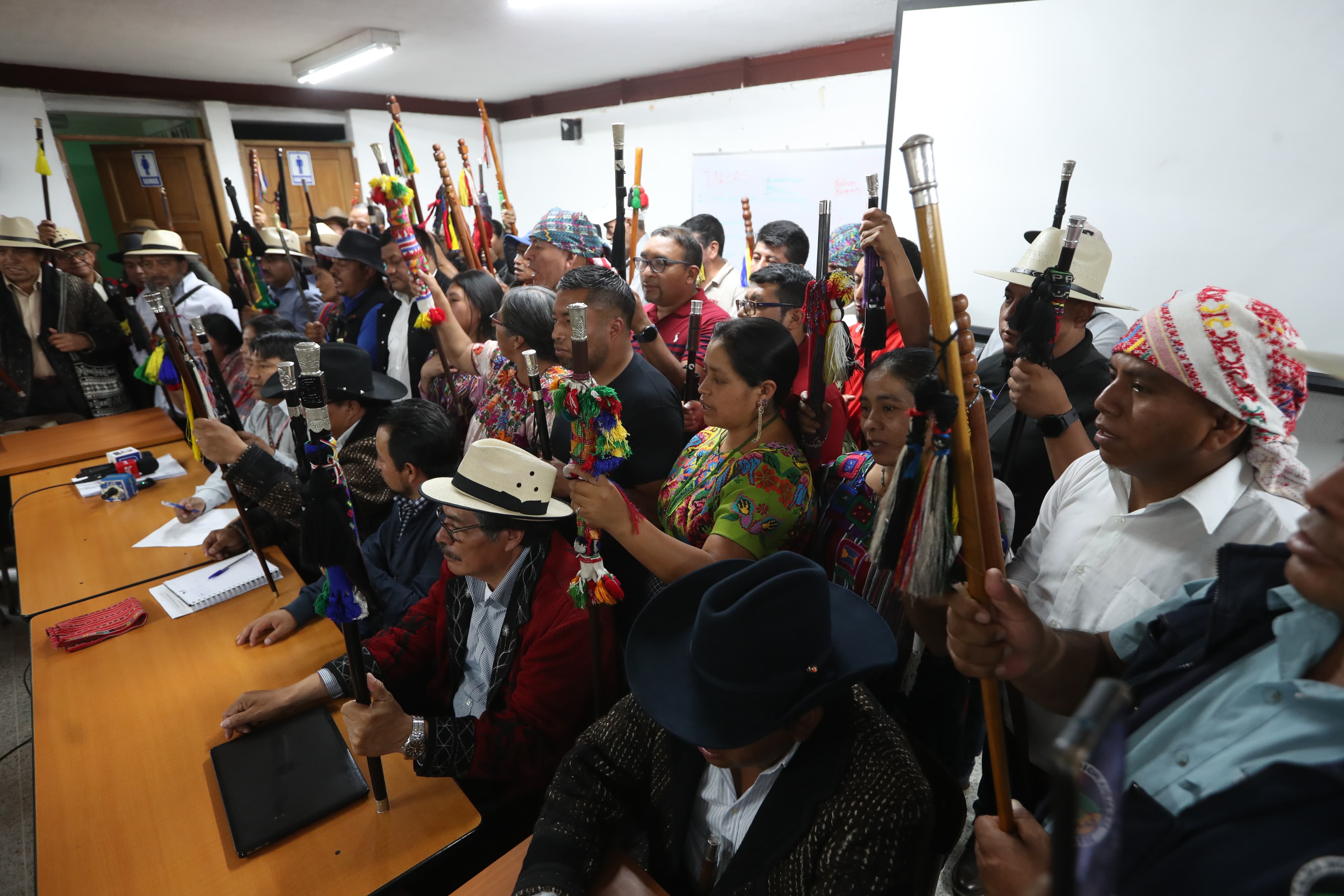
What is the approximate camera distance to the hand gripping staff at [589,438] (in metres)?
1.29

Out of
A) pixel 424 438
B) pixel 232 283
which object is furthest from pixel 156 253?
pixel 424 438

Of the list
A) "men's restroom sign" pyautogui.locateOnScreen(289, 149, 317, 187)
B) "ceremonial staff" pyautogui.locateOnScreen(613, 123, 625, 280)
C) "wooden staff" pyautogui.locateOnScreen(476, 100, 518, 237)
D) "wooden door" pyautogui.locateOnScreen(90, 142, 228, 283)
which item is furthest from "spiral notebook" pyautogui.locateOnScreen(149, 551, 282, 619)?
"wooden door" pyautogui.locateOnScreen(90, 142, 228, 283)

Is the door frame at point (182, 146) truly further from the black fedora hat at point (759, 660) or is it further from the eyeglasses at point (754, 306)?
the black fedora hat at point (759, 660)

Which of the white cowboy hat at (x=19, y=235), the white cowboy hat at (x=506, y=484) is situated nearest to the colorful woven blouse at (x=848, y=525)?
the white cowboy hat at (x=506, y=484)

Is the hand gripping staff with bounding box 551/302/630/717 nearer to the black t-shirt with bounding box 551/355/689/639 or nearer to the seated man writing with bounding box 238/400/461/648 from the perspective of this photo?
the black t-shirt with bounding box 551/355/689/639

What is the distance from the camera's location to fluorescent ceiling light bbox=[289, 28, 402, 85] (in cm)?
517

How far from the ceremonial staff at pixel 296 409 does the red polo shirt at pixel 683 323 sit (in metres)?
1.91

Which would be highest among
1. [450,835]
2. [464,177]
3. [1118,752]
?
[464,177]

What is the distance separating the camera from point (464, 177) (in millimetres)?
3824

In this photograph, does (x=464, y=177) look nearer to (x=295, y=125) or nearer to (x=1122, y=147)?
(x=1122, y=147)

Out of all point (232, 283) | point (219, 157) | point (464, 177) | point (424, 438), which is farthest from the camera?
point (219, 157)

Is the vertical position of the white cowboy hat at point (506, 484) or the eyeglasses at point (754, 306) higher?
the eyeglasses at point (754, 306)

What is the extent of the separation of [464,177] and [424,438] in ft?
7.95

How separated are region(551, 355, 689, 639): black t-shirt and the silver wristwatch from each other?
68cm
